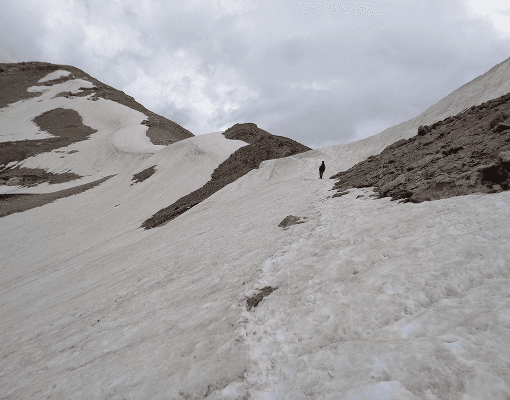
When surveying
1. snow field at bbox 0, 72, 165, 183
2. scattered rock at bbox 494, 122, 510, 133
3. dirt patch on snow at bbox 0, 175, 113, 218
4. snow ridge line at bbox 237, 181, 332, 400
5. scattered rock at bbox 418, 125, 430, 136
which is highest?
snow field at bbox 0, 72, 165, 183

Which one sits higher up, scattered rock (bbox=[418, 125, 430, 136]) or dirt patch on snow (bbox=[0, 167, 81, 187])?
dirt patch on snow (bbox=[0, 167, 81, 187])

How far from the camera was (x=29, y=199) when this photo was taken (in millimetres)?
35500

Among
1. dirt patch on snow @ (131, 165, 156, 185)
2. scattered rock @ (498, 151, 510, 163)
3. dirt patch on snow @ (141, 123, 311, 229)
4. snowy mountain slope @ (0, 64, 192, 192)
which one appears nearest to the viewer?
scattered rock @ (498, 151, 510, 163)

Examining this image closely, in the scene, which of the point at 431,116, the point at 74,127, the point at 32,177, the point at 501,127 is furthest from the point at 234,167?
the point at 74,127

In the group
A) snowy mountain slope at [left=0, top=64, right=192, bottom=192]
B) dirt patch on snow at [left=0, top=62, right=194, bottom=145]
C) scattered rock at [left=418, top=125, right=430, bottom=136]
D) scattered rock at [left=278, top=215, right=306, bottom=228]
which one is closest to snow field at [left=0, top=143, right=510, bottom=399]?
scattered rock at [left=278, top=215, right=306, bottom=228]

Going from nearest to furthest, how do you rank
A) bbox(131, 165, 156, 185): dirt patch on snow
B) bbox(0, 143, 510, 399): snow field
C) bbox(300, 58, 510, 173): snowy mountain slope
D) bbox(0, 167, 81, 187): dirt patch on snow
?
bbox(0, 143, 510, 399): snow field → bbox(300, 58, 510, 173): snowy mountain slope → bbox(131, 165, 156, 185): dirt patch on snow → bbox(0, 167, 81, 187): dirt patch on snow

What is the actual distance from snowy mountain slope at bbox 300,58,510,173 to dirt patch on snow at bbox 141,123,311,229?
7.24 meters

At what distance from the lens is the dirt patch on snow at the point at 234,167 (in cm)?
2195

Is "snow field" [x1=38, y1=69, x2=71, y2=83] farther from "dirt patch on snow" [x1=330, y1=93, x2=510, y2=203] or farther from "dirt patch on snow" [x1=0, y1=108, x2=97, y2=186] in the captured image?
"dirt patch on snow" [x1=330, y1=93, x2=510, y2=203]

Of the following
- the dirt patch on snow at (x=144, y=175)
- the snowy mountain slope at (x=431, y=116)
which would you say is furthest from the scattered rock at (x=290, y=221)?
the dirt patch on snow at (x=144, y=175)

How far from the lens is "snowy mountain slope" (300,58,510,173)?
13.2 metres

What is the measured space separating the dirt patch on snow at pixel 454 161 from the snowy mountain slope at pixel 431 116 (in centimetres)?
120

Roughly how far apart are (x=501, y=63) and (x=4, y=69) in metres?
120

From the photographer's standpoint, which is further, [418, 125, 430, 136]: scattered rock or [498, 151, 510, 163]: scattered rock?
[418, 125, 430, 136]: scattered rock
